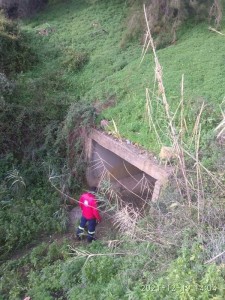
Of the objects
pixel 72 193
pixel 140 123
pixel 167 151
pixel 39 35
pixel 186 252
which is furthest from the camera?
pixel 39 35

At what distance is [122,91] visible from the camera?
9328mm

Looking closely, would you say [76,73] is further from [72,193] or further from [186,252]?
[186,252]

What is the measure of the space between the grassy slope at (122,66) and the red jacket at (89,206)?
179 cm

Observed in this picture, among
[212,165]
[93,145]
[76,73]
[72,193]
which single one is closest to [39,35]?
[76,73]

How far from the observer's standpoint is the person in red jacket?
7.04 m

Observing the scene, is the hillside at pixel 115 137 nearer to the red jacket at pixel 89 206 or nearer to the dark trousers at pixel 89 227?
the dark trousers at pixel 89 227

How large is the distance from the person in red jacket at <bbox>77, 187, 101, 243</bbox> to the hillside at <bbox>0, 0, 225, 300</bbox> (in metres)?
0.28

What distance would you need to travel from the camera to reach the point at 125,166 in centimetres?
930

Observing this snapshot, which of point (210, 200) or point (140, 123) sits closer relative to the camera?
point (210, 200)

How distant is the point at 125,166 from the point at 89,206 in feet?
8.09

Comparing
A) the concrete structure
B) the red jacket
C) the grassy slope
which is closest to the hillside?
the grassy slope

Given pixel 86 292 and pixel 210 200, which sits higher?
pixel 210 200

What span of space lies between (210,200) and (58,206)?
13.8 feet

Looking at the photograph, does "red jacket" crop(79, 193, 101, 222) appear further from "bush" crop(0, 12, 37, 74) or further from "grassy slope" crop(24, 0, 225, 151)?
"bush" crop(0, 12, 37, 74)
